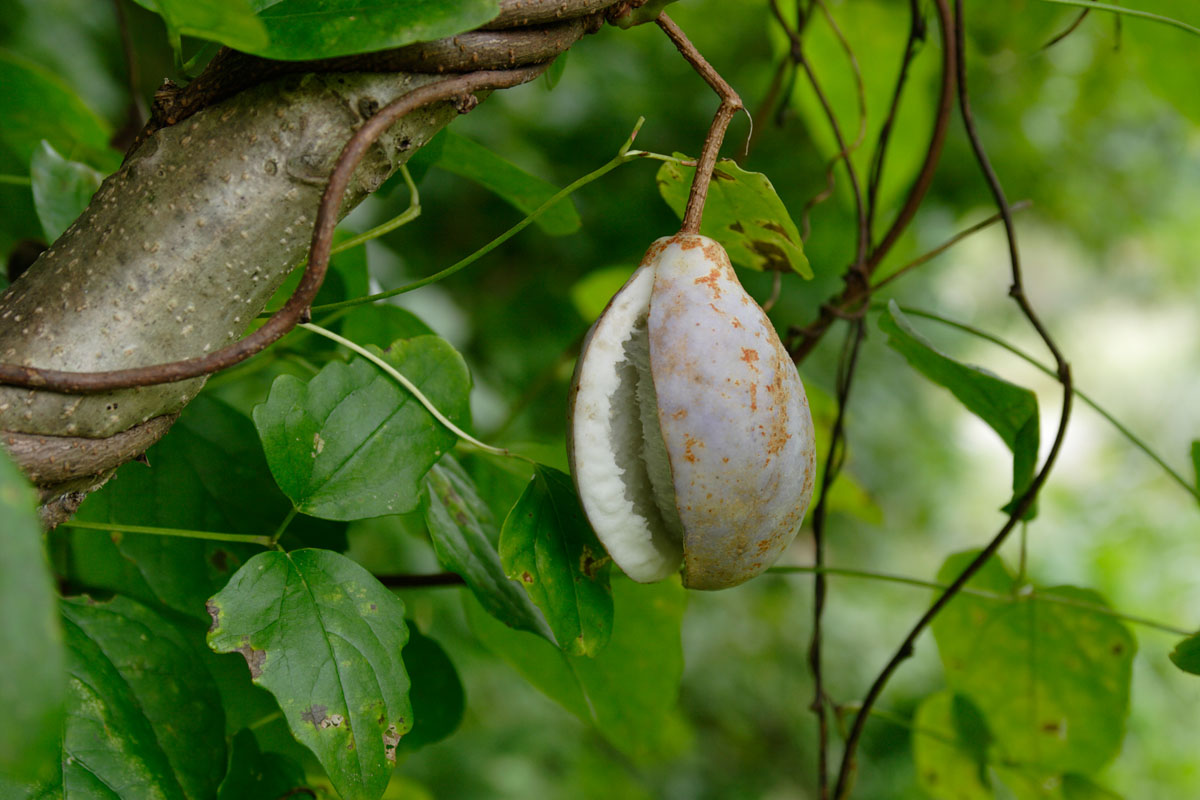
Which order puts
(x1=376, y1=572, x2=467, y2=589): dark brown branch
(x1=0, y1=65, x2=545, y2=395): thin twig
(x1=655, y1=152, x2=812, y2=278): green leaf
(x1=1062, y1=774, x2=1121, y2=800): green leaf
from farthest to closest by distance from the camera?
(x1=1062, y1=774, x2=1121, y2=800): green leaf → (x1=376, y1=572, x2=467, y2=589): dark brown branch → (x1=655, y1=152, x2=812, y2=278): green leaf → (x1=0, y1=65, x2=545, y2=395): thin twig

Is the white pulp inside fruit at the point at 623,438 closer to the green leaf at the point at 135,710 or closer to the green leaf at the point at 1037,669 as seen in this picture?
the green leaf at the point at 135,710

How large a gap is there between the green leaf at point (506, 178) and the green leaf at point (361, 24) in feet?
0.61

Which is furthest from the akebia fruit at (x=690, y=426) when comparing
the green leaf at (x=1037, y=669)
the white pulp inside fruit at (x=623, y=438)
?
the green leaf at (x=1037, y=669)

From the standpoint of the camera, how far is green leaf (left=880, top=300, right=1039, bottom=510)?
17.6 inches

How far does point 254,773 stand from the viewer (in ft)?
1.29

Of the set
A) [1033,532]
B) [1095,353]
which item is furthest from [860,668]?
[1095,353]

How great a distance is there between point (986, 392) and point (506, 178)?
0.94 ft

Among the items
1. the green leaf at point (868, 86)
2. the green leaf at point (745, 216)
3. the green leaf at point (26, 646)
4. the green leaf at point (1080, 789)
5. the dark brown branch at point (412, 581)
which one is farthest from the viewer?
the green leaf at point (868, 86)

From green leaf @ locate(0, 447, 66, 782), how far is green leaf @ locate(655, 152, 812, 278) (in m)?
0.28

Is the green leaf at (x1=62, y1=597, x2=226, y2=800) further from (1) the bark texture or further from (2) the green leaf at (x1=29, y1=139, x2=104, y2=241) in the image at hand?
(2) the green leaf at (x1=29, y1=139, x2=104, y2=241)

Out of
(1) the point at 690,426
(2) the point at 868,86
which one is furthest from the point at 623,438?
(2) the point at 868,86

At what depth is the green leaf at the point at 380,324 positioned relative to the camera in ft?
1.76

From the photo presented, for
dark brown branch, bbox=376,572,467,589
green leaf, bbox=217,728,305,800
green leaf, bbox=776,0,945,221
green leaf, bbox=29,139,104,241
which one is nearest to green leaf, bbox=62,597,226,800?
green leaf, bbox=217,728,305,800

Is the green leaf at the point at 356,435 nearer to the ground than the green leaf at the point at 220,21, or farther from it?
nearer to the ground
